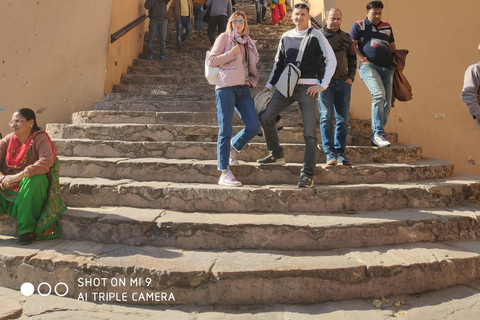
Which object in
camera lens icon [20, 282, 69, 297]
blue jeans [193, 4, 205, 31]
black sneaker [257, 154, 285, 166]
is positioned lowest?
camera lens icon [20, 282, 69, 297]

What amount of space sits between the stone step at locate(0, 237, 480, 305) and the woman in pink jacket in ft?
3.41

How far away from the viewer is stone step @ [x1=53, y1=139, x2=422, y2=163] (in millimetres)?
4230

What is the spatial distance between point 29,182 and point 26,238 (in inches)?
18.8

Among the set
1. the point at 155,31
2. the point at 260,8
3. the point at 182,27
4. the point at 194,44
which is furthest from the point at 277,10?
the point at 155,31

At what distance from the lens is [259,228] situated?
2.92 m

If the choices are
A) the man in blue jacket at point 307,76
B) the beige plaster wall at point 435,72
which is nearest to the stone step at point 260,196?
the man in blue jacket at point 307,76

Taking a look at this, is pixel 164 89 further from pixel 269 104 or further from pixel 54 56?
pixel 269 104

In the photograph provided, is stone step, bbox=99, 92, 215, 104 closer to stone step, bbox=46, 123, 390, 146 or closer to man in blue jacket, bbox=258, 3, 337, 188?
stone step, bbox=46, 123, 390, 146

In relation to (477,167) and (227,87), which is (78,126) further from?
(477,167)

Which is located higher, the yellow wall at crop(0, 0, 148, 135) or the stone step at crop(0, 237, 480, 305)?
the yellow wall at crop(0, 0, 148, 135)

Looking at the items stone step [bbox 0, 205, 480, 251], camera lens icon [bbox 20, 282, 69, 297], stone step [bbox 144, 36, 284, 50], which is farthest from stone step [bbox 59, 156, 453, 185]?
stone step [bbox 144, 36, 284, 50]

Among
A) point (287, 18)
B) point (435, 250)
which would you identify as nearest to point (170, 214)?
point (435, 250)

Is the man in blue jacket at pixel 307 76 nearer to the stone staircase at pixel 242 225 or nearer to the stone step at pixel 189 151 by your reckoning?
the stone staircase at pixel 242 225

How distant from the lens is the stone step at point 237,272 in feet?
8.19
